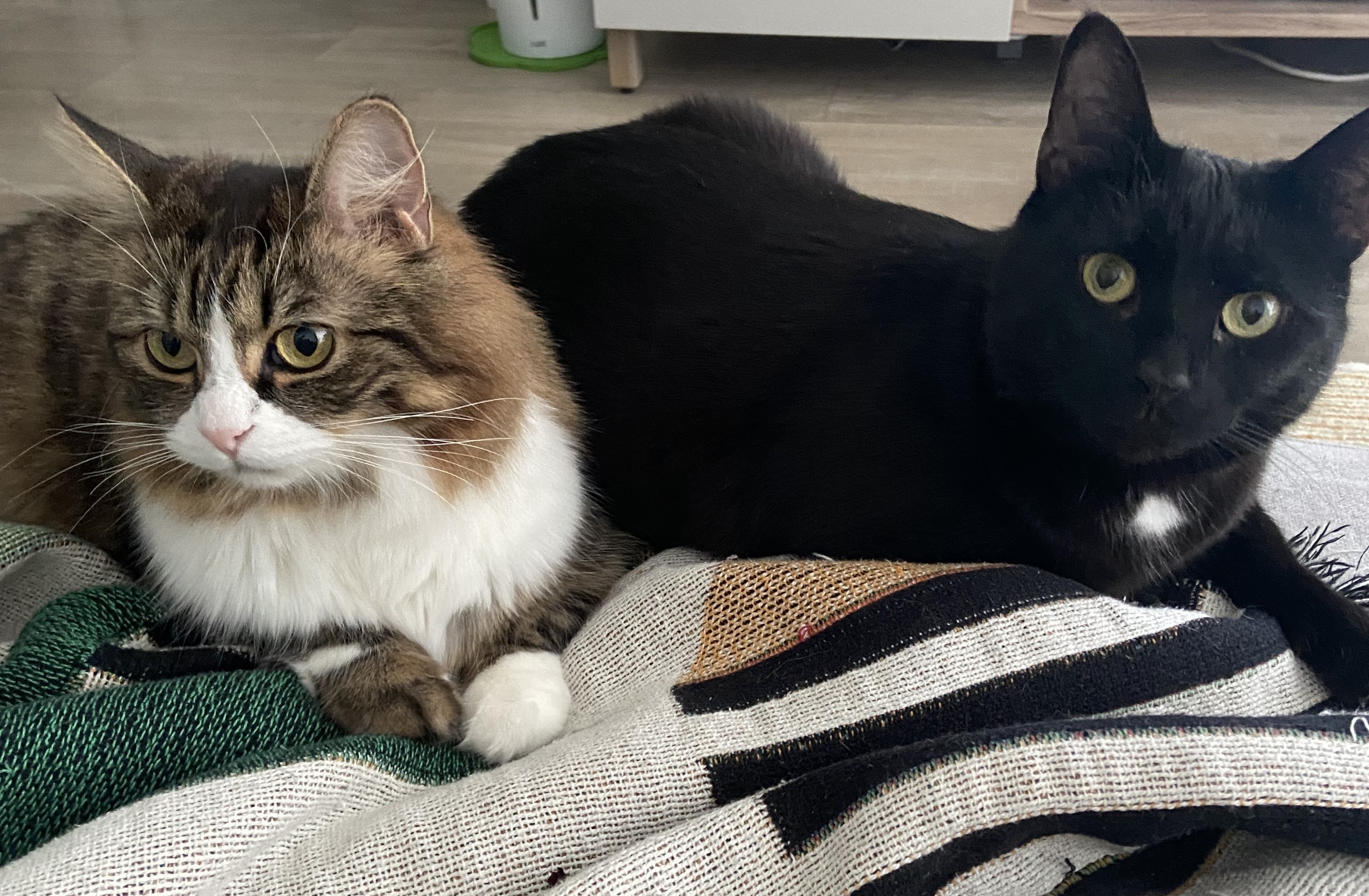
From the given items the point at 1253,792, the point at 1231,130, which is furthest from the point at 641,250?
the point at 1231,130

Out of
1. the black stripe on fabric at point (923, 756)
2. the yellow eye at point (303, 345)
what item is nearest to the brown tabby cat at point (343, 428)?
the yellow eye at point (303, 345)

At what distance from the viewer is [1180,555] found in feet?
3.74

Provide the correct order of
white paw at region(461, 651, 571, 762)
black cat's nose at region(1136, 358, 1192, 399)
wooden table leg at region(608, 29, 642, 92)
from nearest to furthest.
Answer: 1. black cat's nose at region(1136, 358, 1192, 399)
2. white paw at region(461, 651, 571, 762)
3. wooden table leg at region(608, 29, 642, 92)

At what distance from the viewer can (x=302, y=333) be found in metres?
0.95

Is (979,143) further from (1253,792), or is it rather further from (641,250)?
(1253,792)

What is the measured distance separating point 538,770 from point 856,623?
0.34 meters

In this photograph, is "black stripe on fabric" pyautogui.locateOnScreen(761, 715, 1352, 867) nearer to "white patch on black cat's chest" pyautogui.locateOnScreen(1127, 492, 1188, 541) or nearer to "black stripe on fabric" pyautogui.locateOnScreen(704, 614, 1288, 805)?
"black stripe on fabric" pyautogui.locateOnScreen(704, 614, 1288, 805)

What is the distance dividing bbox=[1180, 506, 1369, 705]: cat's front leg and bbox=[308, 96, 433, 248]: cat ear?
919 mm

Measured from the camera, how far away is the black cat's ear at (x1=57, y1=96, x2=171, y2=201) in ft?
3.25

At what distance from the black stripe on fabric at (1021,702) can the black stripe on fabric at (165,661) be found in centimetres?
53

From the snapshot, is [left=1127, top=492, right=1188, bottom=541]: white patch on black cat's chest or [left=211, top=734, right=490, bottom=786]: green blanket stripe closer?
[left=211, top=734, right=490, bottom=786]: green blanket stripe

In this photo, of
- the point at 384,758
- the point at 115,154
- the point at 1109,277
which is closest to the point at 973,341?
the point at 1109,277

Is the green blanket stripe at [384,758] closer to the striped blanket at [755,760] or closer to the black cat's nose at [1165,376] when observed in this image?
the striped blanket at [755,760]

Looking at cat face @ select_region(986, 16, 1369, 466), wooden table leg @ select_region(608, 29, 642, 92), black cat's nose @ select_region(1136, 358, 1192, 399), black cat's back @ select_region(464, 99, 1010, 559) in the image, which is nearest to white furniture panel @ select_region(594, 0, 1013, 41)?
wooden table leg @ select_region(608, 29, 642, 92)
